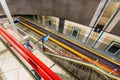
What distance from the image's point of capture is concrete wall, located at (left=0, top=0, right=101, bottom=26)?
11.7 ft

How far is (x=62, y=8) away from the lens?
14.5 ft

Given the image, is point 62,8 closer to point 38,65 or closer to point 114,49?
point 114,49

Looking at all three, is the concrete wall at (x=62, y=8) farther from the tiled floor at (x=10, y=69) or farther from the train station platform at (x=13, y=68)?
the tiled floor at (x=10, y=69)

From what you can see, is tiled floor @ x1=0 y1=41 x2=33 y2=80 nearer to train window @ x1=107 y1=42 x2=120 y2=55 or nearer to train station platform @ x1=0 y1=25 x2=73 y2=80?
train station platform @ x1=0 y1=25 x2=73 y2=80

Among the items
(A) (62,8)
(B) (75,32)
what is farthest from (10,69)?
(B) (75,32)

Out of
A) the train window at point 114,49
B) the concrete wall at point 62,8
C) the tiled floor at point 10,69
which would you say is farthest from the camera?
the train window at point 114,49

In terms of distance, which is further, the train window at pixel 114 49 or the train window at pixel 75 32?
the train window at pixel 75 32

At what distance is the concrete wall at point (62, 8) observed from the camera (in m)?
3.58

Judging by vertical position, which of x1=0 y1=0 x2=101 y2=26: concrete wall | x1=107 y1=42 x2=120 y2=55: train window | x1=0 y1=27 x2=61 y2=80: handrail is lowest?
x1=107 y1=42 x2=120 y2=55: train window

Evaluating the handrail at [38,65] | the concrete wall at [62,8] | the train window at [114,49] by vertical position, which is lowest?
the train window at [114,49]

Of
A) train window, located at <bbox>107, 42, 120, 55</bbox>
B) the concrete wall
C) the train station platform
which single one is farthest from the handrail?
train window, located at <bbox>107, 42, 120, 55</bbox>

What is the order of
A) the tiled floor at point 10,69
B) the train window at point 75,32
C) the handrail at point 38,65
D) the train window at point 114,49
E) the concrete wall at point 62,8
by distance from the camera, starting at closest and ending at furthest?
1. the handrail at point 38,65
2. the tiled floor at point 10,69
3. the concrete wall at point 62,8
4. the train window at point 114,49
5. the train window at point 75,32

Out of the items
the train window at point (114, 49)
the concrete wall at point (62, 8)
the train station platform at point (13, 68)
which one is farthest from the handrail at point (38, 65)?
the train window at point (114, 49)

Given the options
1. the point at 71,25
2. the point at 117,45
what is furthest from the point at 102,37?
the point at 71,25
